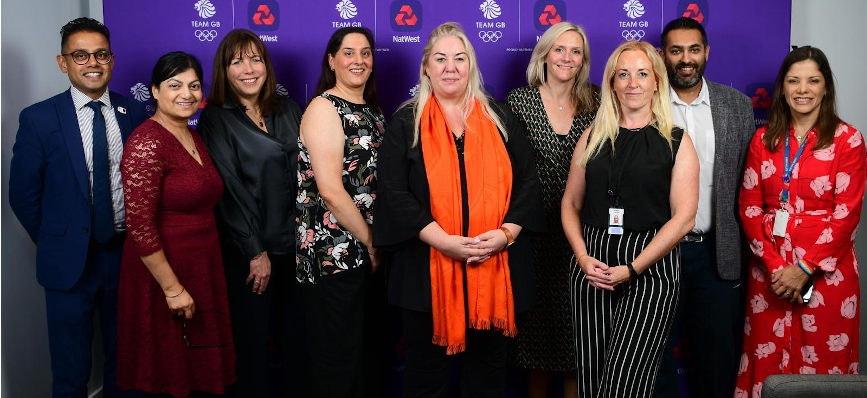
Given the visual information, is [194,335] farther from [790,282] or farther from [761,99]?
[761,99]

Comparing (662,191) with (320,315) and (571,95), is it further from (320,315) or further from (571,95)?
(320,315)

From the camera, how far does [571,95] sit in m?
2.98

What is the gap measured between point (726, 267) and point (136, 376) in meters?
2.45

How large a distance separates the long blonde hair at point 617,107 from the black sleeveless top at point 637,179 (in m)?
0.03

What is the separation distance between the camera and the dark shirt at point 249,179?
2.85 meters

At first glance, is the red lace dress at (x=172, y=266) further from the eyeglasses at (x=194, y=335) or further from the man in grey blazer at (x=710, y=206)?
the man in grey blazer at (x=710, y=206)

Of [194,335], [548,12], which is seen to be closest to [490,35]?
[548,12]

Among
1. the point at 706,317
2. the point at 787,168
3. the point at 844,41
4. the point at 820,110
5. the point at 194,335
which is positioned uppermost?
the point at 844,41

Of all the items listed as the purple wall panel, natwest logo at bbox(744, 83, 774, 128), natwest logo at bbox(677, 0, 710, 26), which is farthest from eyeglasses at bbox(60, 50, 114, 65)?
natwest logo at bbox(744, 83, 774, 128)

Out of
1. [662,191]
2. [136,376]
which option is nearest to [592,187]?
[662,191]

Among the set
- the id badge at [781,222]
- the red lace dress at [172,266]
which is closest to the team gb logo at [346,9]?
the red lace dress at [172,266]

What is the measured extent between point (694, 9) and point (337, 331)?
2.43 metres

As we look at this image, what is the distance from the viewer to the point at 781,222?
279cm

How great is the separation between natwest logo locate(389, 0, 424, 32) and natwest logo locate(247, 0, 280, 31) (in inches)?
23.8
